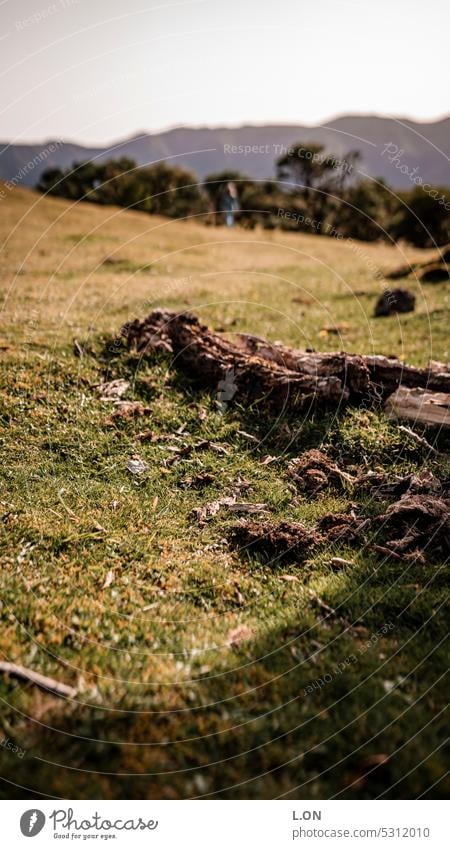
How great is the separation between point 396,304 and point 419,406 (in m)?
9.55

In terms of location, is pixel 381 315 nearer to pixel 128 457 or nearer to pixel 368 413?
pixel 368 413

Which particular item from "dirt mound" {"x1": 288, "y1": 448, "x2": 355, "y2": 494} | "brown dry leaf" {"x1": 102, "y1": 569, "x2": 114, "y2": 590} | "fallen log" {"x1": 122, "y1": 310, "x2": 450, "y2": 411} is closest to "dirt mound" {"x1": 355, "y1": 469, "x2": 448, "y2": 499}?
"dirt mound" {"x1": 288, "y1": 448, "x2": 355, "y2": 494}

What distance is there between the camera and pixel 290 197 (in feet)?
186

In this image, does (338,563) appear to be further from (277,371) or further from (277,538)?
(277,371)

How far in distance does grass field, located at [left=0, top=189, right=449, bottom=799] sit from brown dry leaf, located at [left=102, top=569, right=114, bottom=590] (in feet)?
0.08

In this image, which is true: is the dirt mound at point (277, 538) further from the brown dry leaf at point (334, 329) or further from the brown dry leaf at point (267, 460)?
the brown dry leaf at point (334, 329)

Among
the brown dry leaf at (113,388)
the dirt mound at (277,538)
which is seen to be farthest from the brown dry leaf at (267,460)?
the brown dry leaf at (113,388)

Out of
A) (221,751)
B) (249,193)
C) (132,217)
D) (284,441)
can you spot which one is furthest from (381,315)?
(249,193)

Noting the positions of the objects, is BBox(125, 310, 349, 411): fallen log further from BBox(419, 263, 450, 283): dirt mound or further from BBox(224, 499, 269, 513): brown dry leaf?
BBox(419, 263, 450, 283): dirt mound

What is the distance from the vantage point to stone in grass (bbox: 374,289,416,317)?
17500 millimetres

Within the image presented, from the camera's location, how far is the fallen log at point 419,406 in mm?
8938

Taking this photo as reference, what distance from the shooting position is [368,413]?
30.5 ft

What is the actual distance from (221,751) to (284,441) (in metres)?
5.37

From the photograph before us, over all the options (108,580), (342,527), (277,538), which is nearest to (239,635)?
(277,538)
